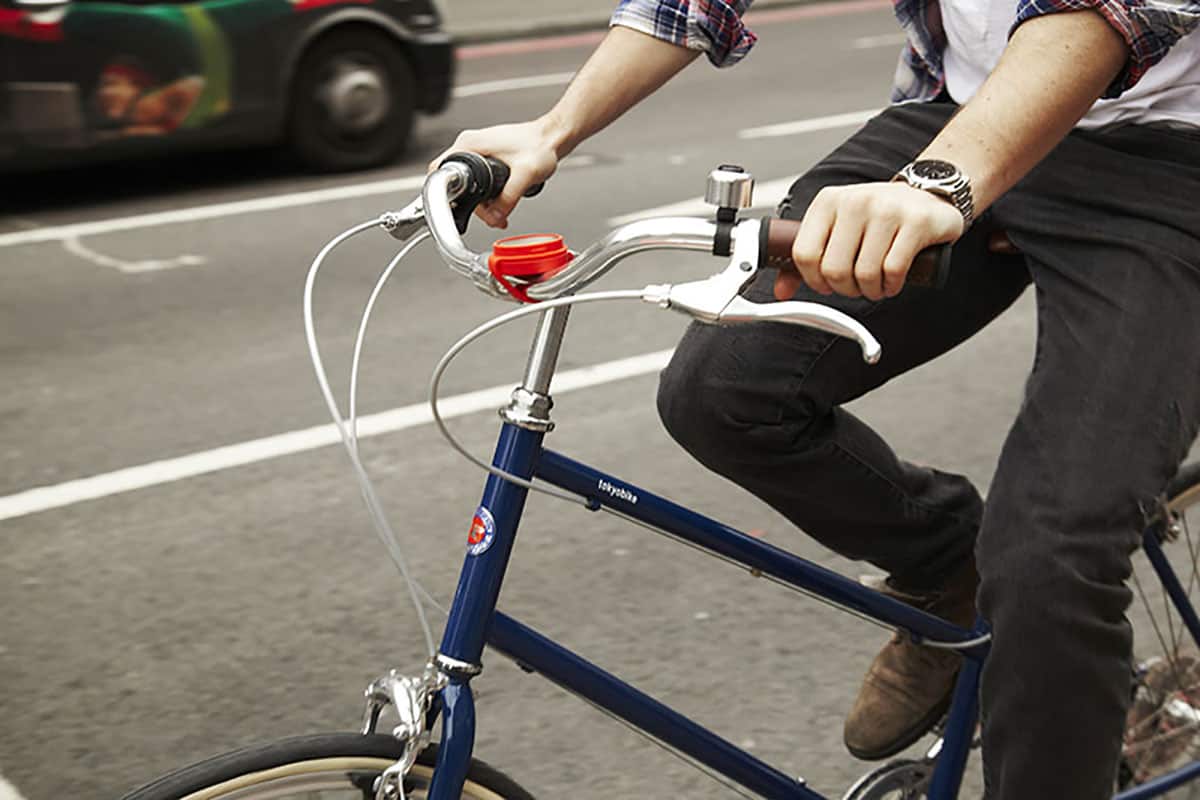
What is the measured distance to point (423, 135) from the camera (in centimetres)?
971

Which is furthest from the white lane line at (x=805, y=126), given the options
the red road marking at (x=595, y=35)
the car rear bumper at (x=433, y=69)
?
the red road marking at (x=595, y=35)

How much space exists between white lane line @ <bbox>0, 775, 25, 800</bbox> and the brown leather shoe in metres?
1.54

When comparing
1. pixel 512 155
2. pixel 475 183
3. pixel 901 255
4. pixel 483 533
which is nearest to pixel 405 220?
pixel 475 183

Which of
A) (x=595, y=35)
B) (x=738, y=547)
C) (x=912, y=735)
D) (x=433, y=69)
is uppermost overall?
(x=738, y=547)

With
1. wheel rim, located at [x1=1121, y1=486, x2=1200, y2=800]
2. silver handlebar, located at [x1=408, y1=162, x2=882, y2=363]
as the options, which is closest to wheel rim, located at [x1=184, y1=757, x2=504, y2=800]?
silver handlebar, located at [x1=408, y1=162, x2=882, y2=363]

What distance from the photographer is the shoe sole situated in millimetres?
2553

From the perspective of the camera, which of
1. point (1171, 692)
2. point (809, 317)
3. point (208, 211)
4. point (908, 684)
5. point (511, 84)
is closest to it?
point (809, 317)

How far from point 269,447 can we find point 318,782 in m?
3.11

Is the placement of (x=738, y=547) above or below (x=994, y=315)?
below

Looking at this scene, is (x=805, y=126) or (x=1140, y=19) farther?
(x=805, y=126)

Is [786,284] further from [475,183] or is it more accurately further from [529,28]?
[529,28]

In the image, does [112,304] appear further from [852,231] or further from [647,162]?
[852,231]

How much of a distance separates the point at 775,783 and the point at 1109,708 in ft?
1.53

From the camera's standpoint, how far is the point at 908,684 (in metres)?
2.54
